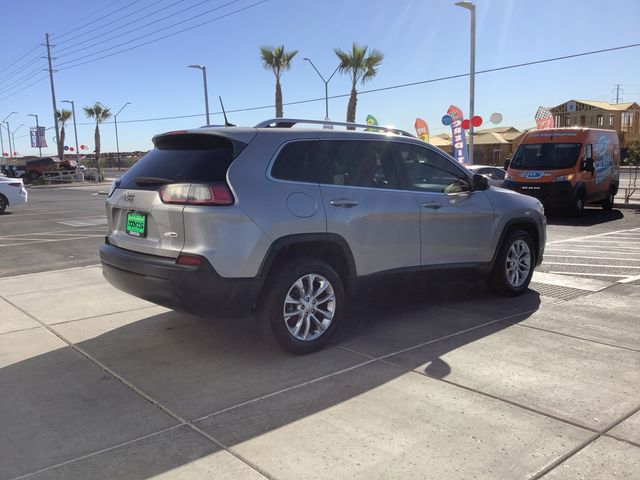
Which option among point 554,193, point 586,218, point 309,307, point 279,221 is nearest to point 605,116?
point 586,218

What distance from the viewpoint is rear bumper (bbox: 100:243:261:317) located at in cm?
393

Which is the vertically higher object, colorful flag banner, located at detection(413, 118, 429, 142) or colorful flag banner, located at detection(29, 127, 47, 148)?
colorful flag banner, located at detection(29, 127, 47, 148)

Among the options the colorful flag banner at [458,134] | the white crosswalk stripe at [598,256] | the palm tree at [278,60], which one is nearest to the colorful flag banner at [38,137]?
the palm tree at [278,60]

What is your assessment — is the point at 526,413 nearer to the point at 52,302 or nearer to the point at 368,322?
the point at 368,322

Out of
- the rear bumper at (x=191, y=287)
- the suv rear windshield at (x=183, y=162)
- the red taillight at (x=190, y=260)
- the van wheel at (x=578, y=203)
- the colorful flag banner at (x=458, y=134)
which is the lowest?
the van wheel at (x=578, y=203)

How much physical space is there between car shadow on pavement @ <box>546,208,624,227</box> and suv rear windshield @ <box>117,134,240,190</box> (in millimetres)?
11687

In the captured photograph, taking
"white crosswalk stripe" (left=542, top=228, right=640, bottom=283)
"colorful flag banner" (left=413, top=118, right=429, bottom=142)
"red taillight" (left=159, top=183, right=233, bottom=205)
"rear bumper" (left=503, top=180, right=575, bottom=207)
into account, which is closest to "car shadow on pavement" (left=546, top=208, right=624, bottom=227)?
"rear bumper" (left=503, top=180, right=575, bottom=207)

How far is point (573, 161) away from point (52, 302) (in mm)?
13724

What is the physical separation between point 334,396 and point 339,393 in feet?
0.19

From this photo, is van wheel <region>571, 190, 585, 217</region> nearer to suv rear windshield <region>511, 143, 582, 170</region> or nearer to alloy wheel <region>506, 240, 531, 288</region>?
suv rear windshield <region>511, 143, 582, 170</region>

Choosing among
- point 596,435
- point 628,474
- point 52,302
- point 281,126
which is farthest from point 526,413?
point 52,302

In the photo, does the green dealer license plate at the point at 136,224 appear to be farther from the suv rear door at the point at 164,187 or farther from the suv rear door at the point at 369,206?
the suv rear door at the point at 369,206

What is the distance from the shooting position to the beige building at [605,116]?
2192 inches

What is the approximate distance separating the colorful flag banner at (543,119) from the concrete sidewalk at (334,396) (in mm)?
30294
